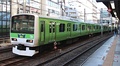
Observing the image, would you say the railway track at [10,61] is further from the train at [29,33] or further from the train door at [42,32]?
the train door at [42,32]

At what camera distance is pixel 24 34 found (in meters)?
11.9

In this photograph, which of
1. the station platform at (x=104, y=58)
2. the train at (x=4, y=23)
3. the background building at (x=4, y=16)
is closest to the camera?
the station platform at (x=104, y=58)

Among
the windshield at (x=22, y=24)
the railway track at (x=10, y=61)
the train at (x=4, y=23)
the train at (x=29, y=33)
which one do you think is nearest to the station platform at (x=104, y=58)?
the train at (x=29, y=33)

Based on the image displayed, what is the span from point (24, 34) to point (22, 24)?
0.73 m

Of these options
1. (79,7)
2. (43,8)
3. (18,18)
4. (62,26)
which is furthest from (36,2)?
(79,7)

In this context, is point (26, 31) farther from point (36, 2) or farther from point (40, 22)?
point (36, 2)

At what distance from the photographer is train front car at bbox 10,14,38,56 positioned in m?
11.7

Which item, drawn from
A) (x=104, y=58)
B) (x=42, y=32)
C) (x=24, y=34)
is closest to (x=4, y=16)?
(x=42, y=32)

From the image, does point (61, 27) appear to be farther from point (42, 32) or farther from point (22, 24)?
point (22, 24)

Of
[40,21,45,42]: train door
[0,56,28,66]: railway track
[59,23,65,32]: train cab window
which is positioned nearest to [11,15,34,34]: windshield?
[40,21,45,42]: train door

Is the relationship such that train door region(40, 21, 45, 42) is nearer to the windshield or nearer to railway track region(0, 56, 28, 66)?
the windshield

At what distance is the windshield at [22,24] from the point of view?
1190 cm

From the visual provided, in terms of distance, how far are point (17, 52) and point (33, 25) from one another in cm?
189

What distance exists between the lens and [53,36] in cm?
1441
